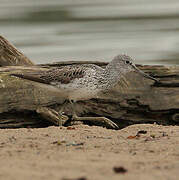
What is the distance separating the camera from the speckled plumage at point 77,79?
27.2 ft

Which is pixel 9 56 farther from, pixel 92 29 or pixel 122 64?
pixel 92 29

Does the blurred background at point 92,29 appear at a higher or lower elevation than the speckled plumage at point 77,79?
higher

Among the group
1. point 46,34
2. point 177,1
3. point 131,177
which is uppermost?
point 177,1

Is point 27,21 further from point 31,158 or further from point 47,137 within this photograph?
point 31,158

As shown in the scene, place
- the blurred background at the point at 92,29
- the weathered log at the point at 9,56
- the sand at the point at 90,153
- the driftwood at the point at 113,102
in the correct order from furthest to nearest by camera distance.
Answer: the blurred background at the point at 92,29 → the weathered log at the point at 9,56 → the driftwood at the point at 113,102 → the sand at the point at 90,153

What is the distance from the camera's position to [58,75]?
8.41 meters

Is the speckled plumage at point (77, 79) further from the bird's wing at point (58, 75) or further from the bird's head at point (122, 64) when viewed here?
the bird's head at point (122, 64)

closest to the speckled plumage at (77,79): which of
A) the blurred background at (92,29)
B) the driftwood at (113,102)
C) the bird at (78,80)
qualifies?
the bird at (78,80)

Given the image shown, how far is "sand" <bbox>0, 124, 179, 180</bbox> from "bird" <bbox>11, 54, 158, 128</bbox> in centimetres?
49

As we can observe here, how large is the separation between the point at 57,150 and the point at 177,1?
20052 millimetres

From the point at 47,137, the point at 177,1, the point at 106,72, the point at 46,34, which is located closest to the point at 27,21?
the point at 46,34

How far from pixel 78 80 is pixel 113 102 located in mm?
604

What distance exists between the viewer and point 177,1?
25266 mm

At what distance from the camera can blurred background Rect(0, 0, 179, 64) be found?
16.2 metres
